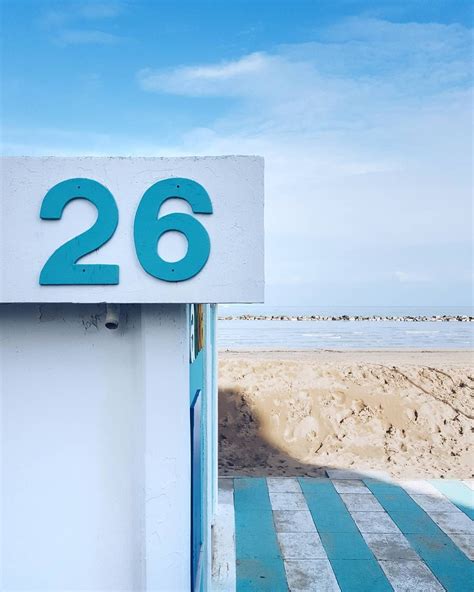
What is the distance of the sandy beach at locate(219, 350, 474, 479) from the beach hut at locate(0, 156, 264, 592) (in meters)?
6.89

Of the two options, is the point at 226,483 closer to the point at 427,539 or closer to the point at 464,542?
the point at 427,539

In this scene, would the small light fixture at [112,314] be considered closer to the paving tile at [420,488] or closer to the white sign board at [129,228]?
the white sign board at [129,228]

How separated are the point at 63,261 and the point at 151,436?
1.24 m

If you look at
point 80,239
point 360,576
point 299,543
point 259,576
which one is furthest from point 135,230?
point 299,543

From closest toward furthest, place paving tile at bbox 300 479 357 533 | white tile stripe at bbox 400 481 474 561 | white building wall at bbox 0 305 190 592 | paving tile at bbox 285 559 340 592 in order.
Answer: white building wall at bbox 0 305 190 592 < paving tile at bbox 285 559 340 592 < white tile stripe at bbox 400 481 474 561 < paving tile at bbox 300 479 357 533

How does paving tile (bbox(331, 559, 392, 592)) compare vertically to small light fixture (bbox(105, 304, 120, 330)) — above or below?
below

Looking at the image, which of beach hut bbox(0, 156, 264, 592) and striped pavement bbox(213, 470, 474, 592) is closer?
beach hut bbox(0, 156, 264, 592)

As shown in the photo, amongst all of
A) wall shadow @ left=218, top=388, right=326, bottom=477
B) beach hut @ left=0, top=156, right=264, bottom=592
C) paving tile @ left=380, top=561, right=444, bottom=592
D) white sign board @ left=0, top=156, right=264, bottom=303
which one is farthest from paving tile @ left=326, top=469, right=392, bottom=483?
white sign board @ left=0, top=156, right=264, bottom=303

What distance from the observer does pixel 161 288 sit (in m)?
3.21

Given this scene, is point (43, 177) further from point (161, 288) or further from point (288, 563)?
point (288, 563)

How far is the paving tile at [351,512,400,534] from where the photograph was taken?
753 cm

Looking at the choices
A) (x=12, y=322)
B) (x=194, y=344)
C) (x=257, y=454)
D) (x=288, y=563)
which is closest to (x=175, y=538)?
(x=194, y=344)

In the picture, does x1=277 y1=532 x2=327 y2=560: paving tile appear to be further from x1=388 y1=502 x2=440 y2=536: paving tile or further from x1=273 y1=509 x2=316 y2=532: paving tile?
x1=388 y1=502 x2=440 y2=536: paving tile

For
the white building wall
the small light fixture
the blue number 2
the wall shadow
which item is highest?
A: the blue number 2
